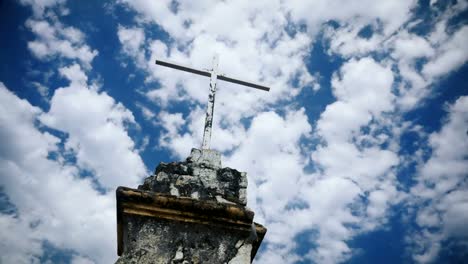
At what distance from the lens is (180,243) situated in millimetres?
2250

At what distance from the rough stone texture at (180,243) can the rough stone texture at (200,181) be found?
27 cm

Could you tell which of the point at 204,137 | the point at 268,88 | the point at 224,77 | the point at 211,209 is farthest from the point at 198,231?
the point at 268,88

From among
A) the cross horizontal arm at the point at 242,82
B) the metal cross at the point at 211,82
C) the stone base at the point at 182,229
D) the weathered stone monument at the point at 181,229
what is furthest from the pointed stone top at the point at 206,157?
the cross horizontal arm at the point at 242,82

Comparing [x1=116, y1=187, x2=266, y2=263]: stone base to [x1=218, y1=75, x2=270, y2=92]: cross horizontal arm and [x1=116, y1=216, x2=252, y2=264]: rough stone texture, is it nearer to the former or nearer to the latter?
[x1=116, y1=216, x2=252, y2=264]: rough stone texture

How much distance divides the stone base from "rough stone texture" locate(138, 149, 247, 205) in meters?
0.23

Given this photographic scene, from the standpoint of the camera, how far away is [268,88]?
14.4 ft

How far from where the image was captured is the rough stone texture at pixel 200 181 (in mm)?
2516

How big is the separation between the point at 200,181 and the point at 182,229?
1.43 ft

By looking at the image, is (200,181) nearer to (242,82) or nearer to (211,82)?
(211,82)

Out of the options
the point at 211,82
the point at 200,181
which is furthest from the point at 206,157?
the point at 211,82

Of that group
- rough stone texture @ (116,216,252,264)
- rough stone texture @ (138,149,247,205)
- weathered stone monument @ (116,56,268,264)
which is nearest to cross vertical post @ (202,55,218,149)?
rough stone texture @ (138,149,247,205)

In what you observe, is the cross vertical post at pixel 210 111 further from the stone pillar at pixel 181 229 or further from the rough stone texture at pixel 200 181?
the stone pillar at pixel 181 229

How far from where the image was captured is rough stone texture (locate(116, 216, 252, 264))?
85.8 inches

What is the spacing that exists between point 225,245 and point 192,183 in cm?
55
